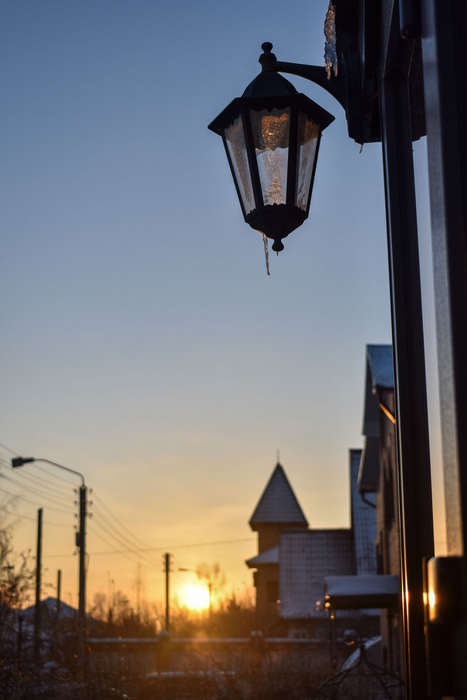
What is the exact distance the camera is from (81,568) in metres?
24.8

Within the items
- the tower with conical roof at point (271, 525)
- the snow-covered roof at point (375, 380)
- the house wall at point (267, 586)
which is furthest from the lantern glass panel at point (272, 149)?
the house wall at point (267, 586)

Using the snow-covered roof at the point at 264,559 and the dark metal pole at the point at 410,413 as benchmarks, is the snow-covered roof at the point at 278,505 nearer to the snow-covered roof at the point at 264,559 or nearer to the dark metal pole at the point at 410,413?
the snow-covered roof at the point at 264,559

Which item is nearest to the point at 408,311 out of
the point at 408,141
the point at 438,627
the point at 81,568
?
the point at 408,141

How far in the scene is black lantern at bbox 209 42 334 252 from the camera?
4.62m

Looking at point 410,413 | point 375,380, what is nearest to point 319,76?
point 410,413

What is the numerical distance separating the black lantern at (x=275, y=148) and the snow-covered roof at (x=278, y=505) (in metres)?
51.6

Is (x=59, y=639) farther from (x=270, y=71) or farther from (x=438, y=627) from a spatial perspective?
(x=438, y=627)

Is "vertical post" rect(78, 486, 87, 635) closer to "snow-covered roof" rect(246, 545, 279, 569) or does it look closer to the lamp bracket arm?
the lamp bracket arm

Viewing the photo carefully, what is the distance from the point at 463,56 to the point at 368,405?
2452 centimetres

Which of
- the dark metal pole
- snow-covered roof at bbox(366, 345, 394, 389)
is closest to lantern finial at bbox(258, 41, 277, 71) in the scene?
the dark metal pole

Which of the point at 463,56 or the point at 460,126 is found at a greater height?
the point at 463,56

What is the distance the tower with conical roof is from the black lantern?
1849 inches

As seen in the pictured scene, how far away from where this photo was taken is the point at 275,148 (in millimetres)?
4660

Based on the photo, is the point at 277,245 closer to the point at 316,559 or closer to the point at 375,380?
the point at 375,380
